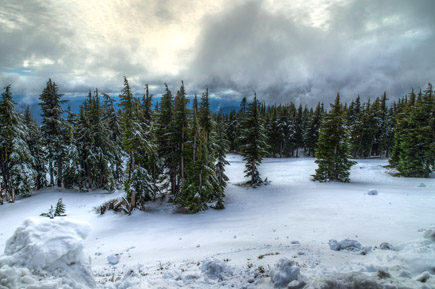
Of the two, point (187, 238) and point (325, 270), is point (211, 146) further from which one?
point (325, 270)

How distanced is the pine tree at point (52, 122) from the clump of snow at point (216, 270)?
3147cm

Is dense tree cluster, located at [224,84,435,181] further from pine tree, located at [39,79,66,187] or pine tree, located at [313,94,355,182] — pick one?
pine tree, located at [39,79,66,187]

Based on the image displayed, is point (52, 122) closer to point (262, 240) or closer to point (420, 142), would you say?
point (262, 240)

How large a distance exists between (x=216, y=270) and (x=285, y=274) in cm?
271

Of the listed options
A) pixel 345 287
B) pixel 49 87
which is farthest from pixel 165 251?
pixel 49 87

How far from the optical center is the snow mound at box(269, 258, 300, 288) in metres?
6.86

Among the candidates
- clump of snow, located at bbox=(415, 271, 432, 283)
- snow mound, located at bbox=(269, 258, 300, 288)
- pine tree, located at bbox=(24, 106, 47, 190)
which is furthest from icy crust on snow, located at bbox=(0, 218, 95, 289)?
pine tree, located at bbox=(24, 106, 47, 190)

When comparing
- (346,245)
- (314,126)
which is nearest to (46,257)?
(346,245)

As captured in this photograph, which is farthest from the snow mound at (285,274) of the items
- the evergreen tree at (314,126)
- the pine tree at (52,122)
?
the evergreen tree at (314,126)

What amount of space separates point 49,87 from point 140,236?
2671 cm

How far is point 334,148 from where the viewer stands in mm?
31062

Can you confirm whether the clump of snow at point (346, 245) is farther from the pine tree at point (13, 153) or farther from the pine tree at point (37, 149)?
the pine tree at point (37, 149)

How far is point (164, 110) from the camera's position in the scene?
25203 mm

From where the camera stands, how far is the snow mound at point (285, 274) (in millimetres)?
6859
